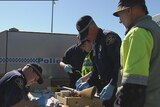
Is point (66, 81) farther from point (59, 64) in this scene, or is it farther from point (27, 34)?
point (27, 34)

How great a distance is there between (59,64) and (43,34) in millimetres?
781

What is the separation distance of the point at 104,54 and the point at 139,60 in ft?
4.97

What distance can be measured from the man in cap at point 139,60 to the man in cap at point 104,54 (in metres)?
1.13

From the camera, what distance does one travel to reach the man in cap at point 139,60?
2.45m

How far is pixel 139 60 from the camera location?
8.01 ft

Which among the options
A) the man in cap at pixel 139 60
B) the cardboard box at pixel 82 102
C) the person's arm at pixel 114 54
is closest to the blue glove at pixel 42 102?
the cardboard box at pixel 82 102

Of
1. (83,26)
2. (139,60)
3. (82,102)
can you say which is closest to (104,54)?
(83,26)

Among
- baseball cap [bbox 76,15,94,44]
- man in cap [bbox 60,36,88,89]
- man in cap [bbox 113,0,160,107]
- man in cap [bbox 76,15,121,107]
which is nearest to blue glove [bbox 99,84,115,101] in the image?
man in cap [bbox 76,15,121,107]

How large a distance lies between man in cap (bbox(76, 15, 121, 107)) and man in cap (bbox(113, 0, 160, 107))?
3.70 feet

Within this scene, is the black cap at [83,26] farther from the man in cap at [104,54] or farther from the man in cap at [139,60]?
the man in cap at [139,60]

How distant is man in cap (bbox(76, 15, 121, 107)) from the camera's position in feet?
12.3

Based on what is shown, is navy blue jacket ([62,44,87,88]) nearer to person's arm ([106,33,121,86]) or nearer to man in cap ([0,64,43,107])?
man in cap ([0,64,43,107])

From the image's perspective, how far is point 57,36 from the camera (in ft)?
27.3

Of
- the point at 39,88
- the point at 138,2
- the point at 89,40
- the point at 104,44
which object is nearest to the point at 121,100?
the point at 138,2
